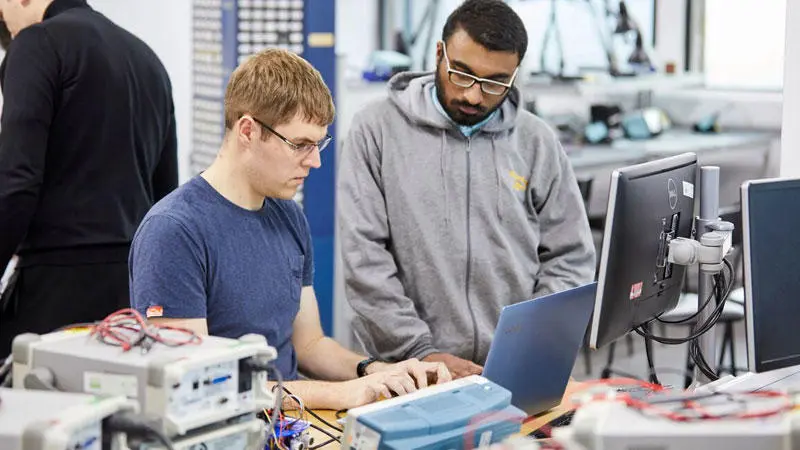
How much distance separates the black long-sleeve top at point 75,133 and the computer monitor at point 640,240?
4.36ft

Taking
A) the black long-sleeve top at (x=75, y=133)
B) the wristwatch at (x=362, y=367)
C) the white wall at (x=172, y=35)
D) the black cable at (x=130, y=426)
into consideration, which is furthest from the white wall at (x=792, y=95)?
the white wall at (x=172, y=35)

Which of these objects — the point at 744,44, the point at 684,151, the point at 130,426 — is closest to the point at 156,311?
the point at 130,426

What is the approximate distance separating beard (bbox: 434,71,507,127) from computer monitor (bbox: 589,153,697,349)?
524 mm

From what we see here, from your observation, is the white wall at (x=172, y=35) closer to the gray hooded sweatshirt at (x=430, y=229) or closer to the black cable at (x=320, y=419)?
the gray hooded sweatshirt at (x=430, y=229)

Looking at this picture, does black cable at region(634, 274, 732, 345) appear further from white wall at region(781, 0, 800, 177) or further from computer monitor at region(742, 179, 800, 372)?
white wall at region(781, 0, 800, 177)

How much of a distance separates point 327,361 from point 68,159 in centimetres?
90

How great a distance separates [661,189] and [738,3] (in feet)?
15.7

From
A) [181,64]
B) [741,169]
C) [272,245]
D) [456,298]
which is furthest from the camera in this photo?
[741,169]

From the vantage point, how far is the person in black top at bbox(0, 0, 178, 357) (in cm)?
253

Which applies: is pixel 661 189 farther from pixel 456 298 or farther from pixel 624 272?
pixel 456 298

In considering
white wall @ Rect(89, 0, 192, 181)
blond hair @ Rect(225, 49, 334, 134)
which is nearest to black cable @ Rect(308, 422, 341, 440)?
blond hair @ Rect(225, 49, 334, 134)

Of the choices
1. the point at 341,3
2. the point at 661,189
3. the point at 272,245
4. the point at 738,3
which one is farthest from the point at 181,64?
the point at 738,3

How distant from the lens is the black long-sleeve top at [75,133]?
8.25 ft

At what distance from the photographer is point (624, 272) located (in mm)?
1971
